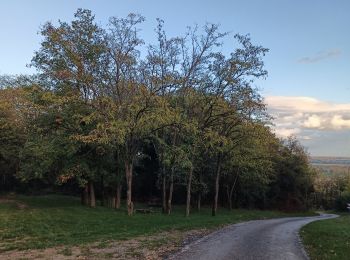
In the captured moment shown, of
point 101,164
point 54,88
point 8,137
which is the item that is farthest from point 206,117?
point 8,137

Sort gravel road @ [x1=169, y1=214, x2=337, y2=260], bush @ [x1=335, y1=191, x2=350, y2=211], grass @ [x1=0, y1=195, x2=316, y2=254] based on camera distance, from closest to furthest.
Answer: gravel road @ [x1=169, y1=214, x2=337, y2=260], grass @ [x1=0, y1=195, x2=316, y2=254], bush @ [x1=335, y1=191, x2=350, y2=211]

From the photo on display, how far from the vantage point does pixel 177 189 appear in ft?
215

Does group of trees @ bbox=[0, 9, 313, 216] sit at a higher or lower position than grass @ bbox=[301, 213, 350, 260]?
higher

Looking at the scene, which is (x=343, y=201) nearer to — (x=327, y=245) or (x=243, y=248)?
(x=327, y=245)

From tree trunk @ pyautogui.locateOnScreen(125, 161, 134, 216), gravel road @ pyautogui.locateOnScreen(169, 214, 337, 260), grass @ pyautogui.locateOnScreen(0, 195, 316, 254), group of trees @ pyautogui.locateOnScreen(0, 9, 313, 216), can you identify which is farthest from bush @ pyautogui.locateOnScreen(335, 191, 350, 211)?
gravel road @ pyautogui.locateOnScreen(169, 214, 337, 260)

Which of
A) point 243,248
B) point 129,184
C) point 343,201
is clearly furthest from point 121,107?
point 343,201

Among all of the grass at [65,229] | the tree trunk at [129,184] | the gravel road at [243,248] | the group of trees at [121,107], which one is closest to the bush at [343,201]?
the group of trees at [121,107]

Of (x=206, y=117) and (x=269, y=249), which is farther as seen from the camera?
(x=206, y=117)

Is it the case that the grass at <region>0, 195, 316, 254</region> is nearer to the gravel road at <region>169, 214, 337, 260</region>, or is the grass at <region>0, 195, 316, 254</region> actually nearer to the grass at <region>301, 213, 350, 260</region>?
the gravel road at <region>169, 214, 337, 260</region>

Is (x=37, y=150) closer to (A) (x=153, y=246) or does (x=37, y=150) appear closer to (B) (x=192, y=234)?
(B) (x=192, y=234)

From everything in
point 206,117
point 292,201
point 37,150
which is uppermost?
point 206,117

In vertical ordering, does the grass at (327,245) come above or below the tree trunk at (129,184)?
below

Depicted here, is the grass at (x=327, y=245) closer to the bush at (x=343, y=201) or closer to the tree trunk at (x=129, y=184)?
the tree trunk at (x=129, y=184)

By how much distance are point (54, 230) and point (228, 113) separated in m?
20.1
